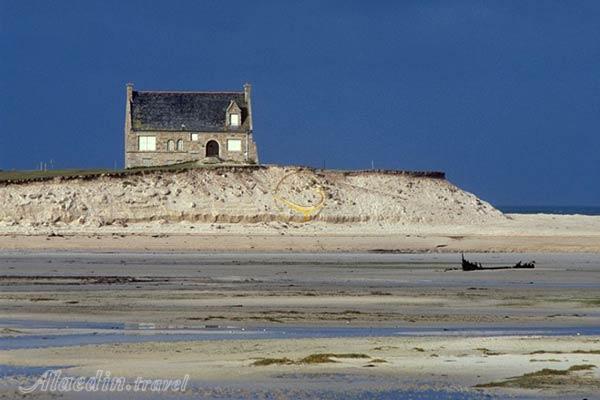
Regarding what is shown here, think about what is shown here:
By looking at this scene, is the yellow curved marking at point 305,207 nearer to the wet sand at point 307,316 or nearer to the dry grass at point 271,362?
the wet sand at point 307,316

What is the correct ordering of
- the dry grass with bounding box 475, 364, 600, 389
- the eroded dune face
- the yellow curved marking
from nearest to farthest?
the dry grass with bounding box 475, 364, 600, 389 < the eroded dune face < the yellow curved marking

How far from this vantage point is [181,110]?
71.5 m

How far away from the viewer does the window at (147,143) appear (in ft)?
232

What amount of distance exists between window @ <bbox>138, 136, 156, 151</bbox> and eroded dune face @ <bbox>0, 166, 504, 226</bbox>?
33.3ft

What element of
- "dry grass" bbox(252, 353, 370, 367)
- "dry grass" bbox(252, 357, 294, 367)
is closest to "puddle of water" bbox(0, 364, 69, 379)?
"dry grass" bbox(252, 357, 294, 367)

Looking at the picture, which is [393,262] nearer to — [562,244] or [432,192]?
[562,244]

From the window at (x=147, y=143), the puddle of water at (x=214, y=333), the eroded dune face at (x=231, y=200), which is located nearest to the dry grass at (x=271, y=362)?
the puddle of water at (x=214, y=333)

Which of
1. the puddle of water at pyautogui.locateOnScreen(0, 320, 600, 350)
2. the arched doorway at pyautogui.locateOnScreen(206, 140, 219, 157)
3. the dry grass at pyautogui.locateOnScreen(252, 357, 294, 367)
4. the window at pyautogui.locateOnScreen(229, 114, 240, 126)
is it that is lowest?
the dry grass at pyautogui.locateOnScreen(252, 357, 294, 367)

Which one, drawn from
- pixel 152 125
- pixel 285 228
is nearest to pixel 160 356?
pixel 285 228

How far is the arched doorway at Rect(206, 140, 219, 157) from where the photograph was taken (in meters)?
71.5

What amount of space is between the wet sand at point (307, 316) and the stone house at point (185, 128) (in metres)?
31.8

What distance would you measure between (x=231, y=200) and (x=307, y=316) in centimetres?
3722

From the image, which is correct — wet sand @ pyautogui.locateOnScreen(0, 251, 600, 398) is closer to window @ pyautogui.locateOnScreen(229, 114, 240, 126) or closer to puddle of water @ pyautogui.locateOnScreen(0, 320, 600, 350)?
puddle of water @ pyautogui.locateOnScreen(0, 320, 600, 350)

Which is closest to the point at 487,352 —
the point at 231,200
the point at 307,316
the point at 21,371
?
the point at 307,316
